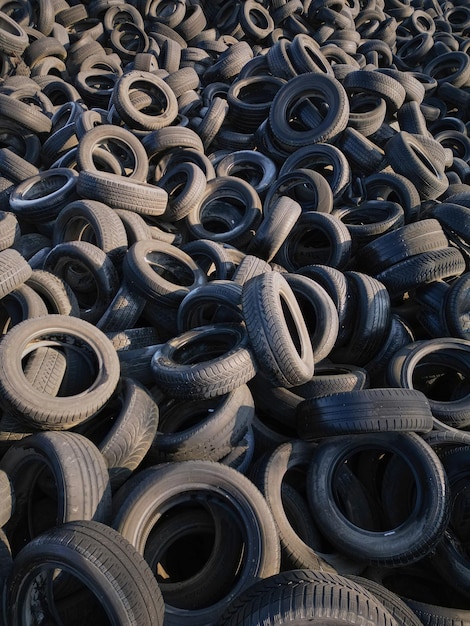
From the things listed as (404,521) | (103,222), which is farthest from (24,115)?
(404,521)

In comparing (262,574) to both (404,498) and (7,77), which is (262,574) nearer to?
(404,498)

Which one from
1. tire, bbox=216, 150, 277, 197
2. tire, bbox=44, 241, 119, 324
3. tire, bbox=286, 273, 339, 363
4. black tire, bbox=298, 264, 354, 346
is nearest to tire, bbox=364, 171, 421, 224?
tire, bbox=216, 150, 277, 197

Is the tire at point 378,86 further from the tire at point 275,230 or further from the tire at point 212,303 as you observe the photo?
the tire at point 212,303

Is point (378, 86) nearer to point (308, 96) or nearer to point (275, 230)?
point (308, 96)

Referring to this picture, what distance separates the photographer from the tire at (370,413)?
10.7ft

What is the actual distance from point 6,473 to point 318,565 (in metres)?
2.34

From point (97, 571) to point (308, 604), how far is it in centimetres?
105

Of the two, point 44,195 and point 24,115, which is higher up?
point 24,115

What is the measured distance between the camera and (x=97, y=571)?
2.13 m

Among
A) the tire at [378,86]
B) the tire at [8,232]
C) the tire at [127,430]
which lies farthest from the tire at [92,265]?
the tire at [378,86]

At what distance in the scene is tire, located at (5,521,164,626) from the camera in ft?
6.97

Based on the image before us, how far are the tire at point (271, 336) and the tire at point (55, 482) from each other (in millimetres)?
1470

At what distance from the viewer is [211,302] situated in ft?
13.8

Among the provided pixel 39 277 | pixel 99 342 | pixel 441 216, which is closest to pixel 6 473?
pixel 99 342
